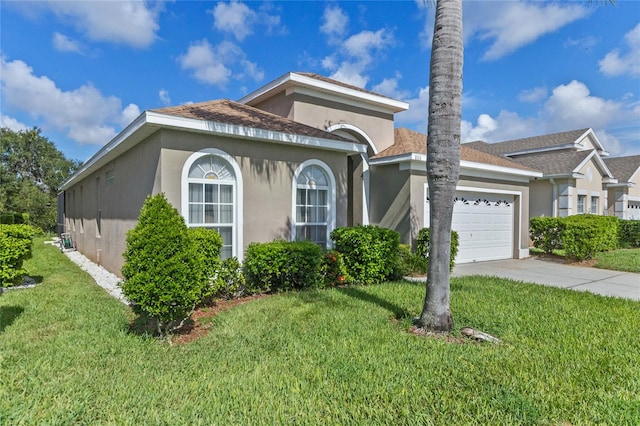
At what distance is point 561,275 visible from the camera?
10461 millimetres

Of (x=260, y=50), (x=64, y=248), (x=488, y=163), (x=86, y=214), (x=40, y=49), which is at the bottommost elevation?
(x=64, y=248)

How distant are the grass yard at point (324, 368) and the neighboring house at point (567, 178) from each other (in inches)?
519

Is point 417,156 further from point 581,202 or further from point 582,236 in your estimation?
point 581,202

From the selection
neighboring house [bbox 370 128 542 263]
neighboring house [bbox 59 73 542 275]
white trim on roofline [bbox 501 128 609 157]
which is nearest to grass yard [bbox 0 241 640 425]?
neighboring house [bbox 59 73 542 275]

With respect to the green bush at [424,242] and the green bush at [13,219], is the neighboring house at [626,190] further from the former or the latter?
the green bush at [13,219]

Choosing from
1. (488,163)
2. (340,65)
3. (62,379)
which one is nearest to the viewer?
(62,379)

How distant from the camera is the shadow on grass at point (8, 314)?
5.61 metres

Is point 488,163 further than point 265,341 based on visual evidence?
Yes

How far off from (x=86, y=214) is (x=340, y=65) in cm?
1371

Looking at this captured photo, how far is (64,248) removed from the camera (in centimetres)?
1777

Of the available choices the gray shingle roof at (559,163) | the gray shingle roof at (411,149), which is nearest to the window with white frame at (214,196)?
the gray shingle roof at (411,149)

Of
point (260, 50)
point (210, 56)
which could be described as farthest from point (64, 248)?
point (260, 50)

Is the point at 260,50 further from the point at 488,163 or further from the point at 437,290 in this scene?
the point at 437,290

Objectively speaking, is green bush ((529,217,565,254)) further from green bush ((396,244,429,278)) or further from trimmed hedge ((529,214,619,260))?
green bush ((396,244,429,278))
